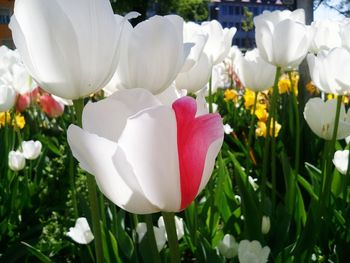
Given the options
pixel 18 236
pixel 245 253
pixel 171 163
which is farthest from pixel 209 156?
pixel 18 236

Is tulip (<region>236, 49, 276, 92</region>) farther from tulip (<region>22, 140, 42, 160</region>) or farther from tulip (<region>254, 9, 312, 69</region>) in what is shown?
tulip (<region>22, 140, 42, 160</region>)

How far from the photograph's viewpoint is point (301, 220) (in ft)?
4.94

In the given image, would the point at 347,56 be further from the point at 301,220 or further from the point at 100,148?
the point at 100,148

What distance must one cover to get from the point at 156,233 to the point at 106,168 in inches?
26.8

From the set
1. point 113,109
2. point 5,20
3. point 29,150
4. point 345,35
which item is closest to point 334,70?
point 345,35

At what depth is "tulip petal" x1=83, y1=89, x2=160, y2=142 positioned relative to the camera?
A: 50cm

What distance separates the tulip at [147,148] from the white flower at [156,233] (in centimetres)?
64

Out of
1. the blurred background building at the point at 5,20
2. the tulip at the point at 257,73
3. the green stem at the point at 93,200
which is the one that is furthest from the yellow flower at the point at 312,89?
the blurred background building at the point at 5,20

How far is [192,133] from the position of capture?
48 centimetres

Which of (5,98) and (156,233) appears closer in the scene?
(156,233)

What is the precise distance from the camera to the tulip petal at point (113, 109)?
0.50 metres

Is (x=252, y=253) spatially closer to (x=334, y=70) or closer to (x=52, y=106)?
(x=334, y=70)

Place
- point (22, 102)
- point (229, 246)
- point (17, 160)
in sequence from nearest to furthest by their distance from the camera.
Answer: point (229, 246) < point (17, 160) < point (22, 102)

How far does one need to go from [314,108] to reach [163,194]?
2.97 feet
